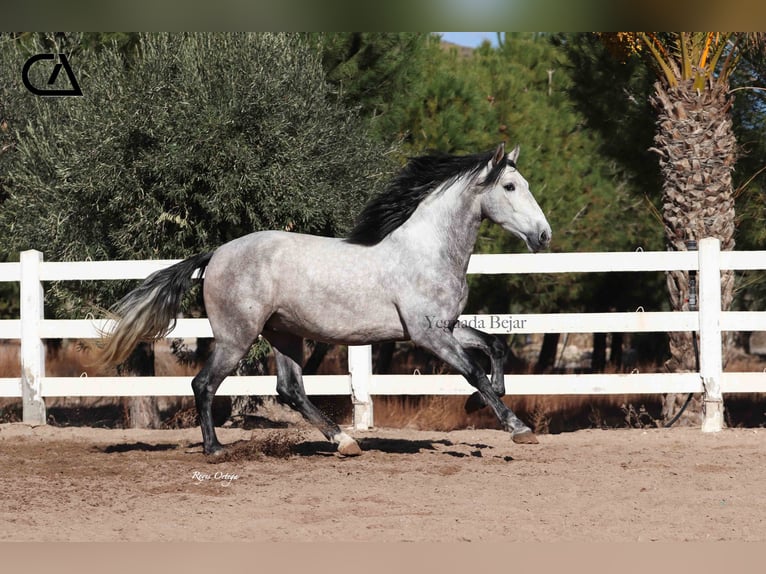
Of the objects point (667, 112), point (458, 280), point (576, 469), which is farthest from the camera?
point (667, 112)

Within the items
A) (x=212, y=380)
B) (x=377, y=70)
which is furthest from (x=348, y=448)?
(x=377, y=70)

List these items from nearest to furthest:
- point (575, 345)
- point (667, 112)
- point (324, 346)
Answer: point (667, 112) → point (324, 346) → point (575, 345)

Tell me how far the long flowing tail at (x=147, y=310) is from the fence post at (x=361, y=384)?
204cm

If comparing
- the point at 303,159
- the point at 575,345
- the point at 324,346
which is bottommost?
the point at 575,345

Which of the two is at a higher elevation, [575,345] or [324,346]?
[324,346]

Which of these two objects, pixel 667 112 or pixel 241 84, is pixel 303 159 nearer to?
pixel 241 84

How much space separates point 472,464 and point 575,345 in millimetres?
19236

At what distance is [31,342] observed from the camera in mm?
8828

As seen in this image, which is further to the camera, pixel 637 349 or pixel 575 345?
pixel 575 345

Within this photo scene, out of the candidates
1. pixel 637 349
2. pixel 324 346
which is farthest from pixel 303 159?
pixel 637 349

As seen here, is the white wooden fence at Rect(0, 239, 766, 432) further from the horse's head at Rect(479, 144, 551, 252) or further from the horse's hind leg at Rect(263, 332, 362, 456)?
the horse's head at Rect(479, 144, 551, 252)

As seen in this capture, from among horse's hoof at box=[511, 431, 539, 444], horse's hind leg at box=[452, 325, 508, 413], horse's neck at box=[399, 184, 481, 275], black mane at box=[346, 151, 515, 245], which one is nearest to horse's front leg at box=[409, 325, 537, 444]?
horse's hoof at box=[511, 431, 539, 444]

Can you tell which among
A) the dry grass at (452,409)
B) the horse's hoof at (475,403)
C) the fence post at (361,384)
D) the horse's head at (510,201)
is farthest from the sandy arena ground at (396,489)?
the dry grass at (452,409)

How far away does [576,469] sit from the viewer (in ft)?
19.8
